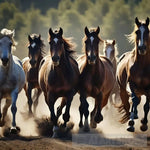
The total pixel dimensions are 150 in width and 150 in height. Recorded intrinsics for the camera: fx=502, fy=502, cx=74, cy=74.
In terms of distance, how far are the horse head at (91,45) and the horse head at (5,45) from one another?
168 centimetres

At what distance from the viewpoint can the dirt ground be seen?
9.16 m

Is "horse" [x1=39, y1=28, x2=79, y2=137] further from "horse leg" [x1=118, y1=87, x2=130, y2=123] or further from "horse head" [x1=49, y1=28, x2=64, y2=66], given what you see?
"horse leg" [x1=118, y1=87, x2=130, y2=123]

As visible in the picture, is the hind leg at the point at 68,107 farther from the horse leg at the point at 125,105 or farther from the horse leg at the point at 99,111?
the horse leg at the point at 125,105

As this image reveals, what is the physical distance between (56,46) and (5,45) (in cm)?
109

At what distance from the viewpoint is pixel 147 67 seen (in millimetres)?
10719

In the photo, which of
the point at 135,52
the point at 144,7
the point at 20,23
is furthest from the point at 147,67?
the point at 20,23

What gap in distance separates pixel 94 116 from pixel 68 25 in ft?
134

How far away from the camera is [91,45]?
1105 cm

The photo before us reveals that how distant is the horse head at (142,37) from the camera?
397 inches

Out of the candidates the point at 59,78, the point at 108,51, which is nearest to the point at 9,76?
the point at 59,78

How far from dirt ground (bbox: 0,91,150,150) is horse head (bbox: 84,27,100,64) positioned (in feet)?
5.59

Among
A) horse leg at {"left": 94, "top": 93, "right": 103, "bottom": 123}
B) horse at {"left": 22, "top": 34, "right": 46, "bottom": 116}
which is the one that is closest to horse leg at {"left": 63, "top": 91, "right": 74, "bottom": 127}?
horse leg at {"left": 94, "top": 93, "right": 103, "bottom": 123}

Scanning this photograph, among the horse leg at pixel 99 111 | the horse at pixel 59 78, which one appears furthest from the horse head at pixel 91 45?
the horse leg at pixel 99 111

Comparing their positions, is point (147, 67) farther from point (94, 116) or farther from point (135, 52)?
point (94, 116)
